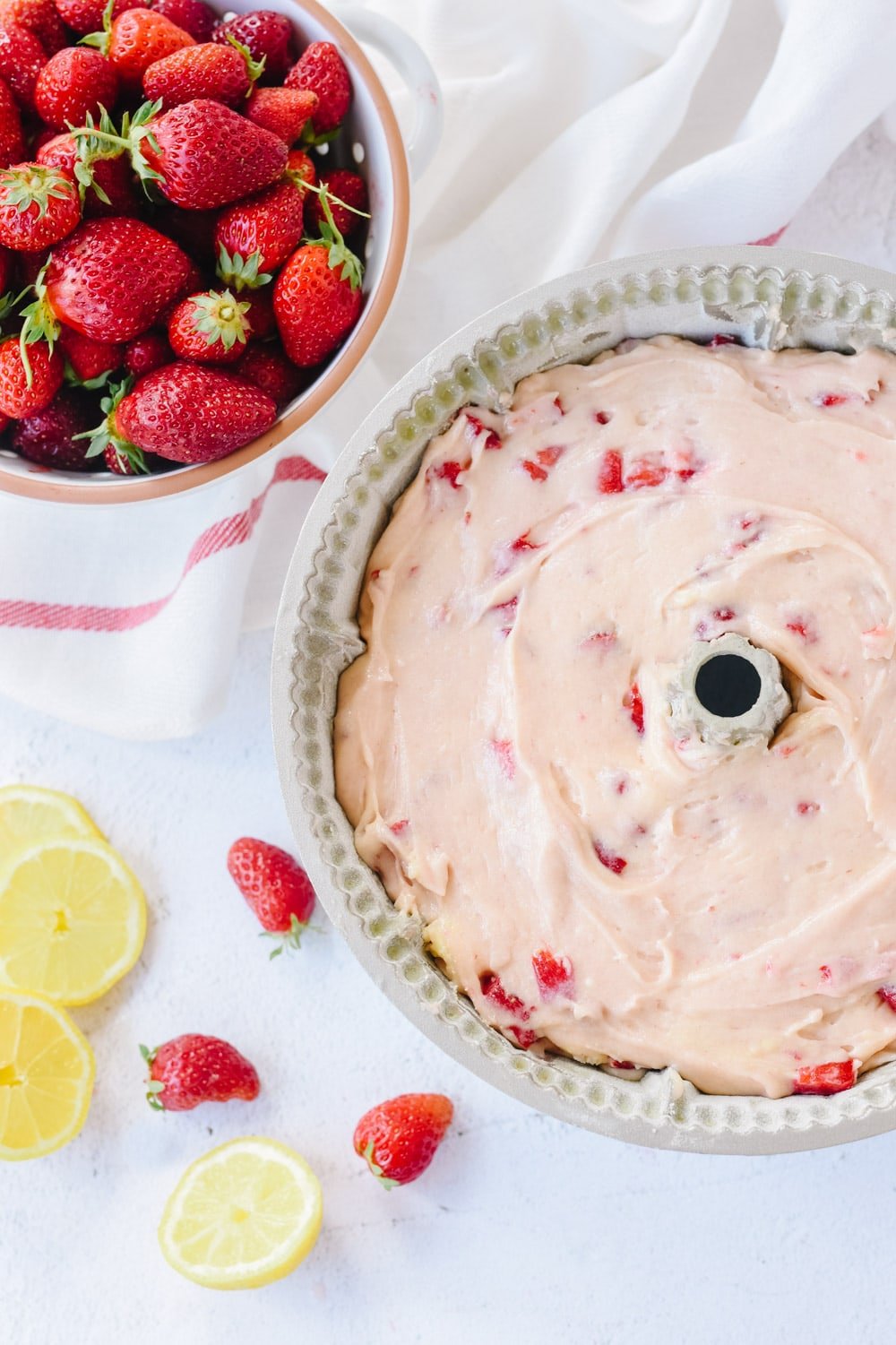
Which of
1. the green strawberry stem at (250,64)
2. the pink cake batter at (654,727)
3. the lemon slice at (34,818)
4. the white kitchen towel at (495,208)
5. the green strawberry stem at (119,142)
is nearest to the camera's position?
the pink cake batter at (654,727)

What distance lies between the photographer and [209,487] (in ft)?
6.61

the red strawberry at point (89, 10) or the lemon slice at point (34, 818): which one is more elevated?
the red strawberry at point (89, 10)

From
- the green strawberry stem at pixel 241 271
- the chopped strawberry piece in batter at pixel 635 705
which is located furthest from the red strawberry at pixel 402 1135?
the green strawberry stem at pixel 241 271

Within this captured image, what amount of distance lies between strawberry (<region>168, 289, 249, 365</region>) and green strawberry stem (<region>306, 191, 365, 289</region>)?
0.14 meters

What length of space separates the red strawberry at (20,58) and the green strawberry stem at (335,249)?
46 cm

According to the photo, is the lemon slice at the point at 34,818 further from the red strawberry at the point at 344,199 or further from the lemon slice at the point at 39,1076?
the red strawberry at the point at 344,199

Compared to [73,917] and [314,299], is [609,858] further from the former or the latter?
[73,917]

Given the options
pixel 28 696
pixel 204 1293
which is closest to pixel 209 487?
pixel 28 696

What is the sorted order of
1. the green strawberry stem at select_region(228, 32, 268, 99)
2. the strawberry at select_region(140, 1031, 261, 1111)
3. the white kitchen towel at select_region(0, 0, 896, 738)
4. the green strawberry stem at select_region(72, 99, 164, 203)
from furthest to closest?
1. the strawberry at select_region(140, 1031, 261, 1111)
2. the white kitchen towel at select_region(0, 0, 896, 738)
3. the green strawberry stem at select_region(228, 32, 268, 99)
4. the green strawberry stem at select_region(72, 99, 164, 203)

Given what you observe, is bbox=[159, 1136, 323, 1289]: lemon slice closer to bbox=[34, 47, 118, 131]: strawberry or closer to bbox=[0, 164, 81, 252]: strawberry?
bbox=[0, 164, 81, 252]: strawberry

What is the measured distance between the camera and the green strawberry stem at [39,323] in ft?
6.25

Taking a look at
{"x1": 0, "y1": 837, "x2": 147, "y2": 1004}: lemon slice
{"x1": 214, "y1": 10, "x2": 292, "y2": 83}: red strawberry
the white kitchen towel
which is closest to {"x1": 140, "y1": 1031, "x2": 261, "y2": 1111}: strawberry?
{"x1": 0, "y1": 837, "x2": 147, "y2": 1004}: lemon slice

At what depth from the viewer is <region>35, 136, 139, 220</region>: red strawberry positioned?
1909 millimetres

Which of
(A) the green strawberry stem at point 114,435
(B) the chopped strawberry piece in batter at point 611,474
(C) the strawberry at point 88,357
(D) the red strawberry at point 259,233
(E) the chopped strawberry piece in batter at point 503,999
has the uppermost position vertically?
(B) the chopped strawberry piece in batter at point 611,474
